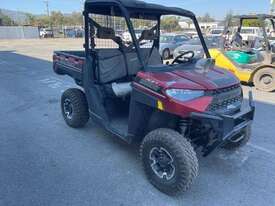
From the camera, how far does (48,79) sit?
862cm

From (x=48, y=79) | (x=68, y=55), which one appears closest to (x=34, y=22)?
(x=48, y=79)

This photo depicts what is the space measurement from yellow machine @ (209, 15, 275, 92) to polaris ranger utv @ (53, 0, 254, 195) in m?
4.25

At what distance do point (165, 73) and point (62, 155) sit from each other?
1785mm

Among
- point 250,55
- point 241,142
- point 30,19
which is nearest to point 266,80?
point 250,55

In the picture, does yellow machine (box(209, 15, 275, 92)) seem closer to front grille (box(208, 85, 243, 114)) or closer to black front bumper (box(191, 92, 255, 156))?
front grille (box(208, 85, 243, 114))

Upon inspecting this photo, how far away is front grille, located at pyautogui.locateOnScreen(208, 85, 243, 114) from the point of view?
275 cm

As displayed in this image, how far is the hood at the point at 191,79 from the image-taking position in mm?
2701

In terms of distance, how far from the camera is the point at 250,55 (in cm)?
789

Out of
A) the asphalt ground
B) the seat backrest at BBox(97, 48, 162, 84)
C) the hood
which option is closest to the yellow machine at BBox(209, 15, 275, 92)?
the asphalt ground

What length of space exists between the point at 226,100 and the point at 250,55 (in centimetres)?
564

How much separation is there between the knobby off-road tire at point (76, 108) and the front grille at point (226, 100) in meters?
2.26

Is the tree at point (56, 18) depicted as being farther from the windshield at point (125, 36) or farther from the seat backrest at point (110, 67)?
the seat backrest at point (110, 67)

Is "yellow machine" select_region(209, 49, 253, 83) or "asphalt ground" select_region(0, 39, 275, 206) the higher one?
"yellow machine" select_region(209, 49, 253, 83)

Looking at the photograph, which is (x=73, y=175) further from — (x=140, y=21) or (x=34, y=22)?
(x=34, y=22)
